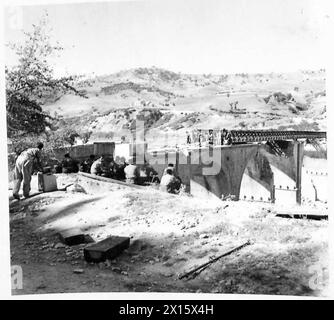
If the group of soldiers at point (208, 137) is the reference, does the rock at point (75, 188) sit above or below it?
below

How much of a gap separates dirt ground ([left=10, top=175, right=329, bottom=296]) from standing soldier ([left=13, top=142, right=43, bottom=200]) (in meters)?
0.26

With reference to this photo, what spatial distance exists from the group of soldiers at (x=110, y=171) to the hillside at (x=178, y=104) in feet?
1.46

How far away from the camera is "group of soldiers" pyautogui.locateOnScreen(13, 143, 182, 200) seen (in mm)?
7129

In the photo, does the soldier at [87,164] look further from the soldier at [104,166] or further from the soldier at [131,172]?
the soldier at [131,172]

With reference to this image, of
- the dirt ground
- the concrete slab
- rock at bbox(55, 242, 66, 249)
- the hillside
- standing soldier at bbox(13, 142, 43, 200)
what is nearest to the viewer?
the dirt ground

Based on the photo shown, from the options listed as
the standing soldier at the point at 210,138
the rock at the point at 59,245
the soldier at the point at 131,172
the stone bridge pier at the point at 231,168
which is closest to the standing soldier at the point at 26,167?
the rock at the point at 59,245

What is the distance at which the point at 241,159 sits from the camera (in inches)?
331

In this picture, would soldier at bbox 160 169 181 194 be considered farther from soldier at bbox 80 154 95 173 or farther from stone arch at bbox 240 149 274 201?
stone arch at bbox 240 149 274 201

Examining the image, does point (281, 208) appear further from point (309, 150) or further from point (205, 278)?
point (205, 278)

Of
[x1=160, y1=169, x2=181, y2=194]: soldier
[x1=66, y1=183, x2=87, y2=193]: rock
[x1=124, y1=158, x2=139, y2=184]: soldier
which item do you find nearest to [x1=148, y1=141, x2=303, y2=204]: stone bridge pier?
[x1=160, y1=169, x2=181, y2=194]: soldier

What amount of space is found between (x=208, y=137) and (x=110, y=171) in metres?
1.64

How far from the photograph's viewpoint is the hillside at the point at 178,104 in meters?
6.88

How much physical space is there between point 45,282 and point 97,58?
3.36 meters

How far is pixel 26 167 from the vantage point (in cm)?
717
